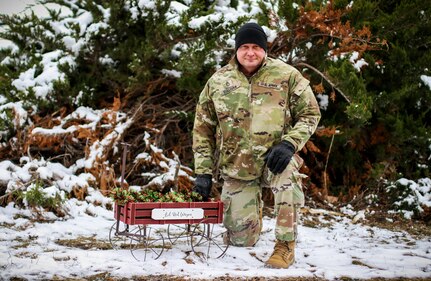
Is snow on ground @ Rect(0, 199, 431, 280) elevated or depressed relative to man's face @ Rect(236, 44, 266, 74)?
depressed

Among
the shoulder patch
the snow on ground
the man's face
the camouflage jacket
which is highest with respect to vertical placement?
the man's face

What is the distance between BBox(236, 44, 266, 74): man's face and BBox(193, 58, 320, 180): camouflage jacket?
0.06m

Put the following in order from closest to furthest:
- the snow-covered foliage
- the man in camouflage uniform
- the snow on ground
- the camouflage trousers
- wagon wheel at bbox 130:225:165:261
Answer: the snow on ground → wagon wheel at bbox 130:225:165:261 → the camouflage trousers → the man in camouflage uniform → the snow-covered foliage

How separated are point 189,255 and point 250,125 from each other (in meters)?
1.06

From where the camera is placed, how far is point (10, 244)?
354 cm

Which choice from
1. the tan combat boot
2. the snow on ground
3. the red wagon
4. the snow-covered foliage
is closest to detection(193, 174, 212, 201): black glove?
the red wagon

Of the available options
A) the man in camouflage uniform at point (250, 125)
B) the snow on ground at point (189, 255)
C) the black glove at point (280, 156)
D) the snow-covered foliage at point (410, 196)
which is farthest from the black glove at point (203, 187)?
the snow-covered foliage at point (410, 196)

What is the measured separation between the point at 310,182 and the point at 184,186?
154 cm

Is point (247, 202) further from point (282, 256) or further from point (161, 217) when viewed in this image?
point (161, 217)

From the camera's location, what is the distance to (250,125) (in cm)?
377

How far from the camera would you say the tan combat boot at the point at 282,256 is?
3.27 m

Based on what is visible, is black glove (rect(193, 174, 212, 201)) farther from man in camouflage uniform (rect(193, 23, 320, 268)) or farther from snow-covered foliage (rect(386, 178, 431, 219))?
snow-covered foliage (rect(386, 178, 431, 219))

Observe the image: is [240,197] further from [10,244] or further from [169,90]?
[169,90]

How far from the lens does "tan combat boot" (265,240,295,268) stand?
10.7ft
